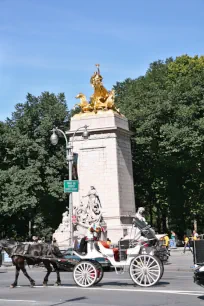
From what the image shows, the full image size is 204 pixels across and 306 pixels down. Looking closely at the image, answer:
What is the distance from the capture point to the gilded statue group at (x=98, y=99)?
115 ft

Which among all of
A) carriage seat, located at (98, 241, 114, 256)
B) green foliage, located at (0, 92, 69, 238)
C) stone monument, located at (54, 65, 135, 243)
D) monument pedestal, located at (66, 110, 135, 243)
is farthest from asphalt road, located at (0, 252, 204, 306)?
green foliage, located at (0, 92, 69, 238)

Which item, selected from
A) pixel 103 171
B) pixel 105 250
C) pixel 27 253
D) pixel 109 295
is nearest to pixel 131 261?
pixel 105 250

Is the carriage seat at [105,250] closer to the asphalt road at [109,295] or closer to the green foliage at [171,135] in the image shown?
the asphalt road at [109,295]

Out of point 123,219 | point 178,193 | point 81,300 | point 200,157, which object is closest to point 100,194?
point 123,219

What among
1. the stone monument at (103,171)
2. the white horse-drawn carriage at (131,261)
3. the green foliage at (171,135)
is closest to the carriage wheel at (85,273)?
the white horse-drawn carriage at (131,261)

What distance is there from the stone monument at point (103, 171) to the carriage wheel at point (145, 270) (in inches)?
640

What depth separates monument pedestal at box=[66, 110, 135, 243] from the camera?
3234 centimetres

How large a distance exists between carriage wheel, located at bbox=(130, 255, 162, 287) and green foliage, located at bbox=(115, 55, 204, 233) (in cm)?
2413

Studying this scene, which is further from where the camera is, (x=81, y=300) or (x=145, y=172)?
(x=145, y=172)

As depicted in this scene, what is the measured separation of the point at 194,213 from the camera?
5081 cm

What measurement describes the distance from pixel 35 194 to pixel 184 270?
22.0 metres

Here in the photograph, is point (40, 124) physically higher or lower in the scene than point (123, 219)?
higher

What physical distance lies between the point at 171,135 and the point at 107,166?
7.99 m

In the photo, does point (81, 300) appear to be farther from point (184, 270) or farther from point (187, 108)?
point (187, 108)
